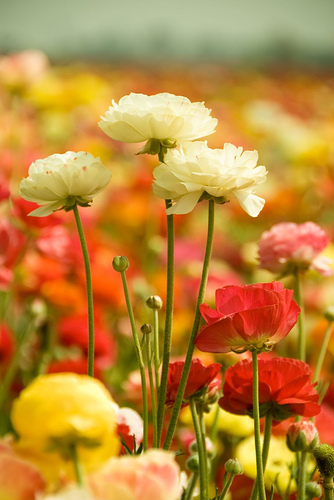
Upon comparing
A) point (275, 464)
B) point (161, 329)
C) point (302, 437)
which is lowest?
point (161, 329)

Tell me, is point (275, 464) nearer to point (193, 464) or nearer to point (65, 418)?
point (193, 464)

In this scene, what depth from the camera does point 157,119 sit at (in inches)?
15.6

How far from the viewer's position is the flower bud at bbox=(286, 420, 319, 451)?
16.0 inches

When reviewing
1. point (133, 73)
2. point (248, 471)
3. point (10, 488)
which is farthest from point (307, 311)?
point (133, 73)

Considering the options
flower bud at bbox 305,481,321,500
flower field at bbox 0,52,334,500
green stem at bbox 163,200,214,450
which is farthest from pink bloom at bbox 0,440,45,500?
flower bud at bbox 305,481,321,500

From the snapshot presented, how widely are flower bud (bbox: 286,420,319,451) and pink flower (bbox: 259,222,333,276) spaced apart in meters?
0.17

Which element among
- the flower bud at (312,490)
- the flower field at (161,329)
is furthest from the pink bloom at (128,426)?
the flower bud at (312,490)

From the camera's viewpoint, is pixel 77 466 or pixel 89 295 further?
pixel 89 295

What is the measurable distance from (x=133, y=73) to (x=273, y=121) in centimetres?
187

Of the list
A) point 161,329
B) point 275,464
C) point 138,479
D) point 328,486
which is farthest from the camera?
point 161,329

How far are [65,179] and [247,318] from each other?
14 centimetres

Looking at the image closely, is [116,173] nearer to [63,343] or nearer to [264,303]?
[63,343]

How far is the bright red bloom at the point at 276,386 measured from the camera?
0.40 metres

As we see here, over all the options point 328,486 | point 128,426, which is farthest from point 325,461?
point 128,426
